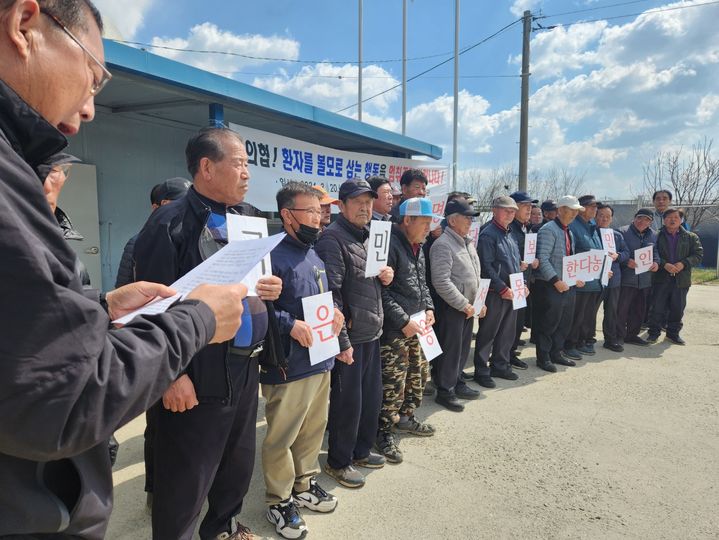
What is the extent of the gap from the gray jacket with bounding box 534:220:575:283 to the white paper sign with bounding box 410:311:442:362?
9.29ft

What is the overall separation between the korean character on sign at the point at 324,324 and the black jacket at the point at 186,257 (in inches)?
28.6

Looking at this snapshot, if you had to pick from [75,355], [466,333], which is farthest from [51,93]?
[466,333]

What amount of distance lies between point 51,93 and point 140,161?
7.15 m

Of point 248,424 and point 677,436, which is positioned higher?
point 248,424

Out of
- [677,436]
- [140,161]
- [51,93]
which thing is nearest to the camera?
[51,93]

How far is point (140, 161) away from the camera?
23.9ft

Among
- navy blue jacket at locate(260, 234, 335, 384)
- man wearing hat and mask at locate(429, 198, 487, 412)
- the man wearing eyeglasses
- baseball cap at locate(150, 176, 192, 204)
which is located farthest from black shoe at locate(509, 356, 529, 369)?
the man wearing eyeglasses

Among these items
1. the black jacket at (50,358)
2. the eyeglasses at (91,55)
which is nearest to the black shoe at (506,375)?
the black jacket at (50,358)

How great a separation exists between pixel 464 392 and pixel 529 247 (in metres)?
2.24

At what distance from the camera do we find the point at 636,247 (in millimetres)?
7285

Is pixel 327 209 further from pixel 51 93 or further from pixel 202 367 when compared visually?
pixel 51 93

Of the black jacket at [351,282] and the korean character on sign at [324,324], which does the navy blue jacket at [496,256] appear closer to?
the black jacket at [351,282]

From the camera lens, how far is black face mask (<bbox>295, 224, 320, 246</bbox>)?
277cm

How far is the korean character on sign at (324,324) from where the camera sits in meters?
2.71
